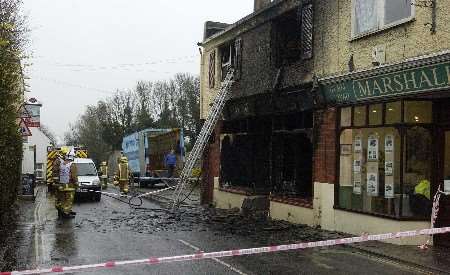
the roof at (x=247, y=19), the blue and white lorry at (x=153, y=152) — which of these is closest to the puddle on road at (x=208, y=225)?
the roof at (x=247, y=19)

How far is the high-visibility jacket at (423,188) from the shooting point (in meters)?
11.7

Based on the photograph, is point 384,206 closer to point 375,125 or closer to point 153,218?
point 375,125

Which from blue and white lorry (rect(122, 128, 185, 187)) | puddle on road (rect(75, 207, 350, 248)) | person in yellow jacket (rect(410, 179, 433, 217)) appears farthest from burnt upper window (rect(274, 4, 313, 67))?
blue and white lorry (rect(122, 128, 185, 187))

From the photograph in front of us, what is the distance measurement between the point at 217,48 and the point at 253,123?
3827 millimetres

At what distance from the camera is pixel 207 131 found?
20172 mm

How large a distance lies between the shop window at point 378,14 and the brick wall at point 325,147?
221 cm

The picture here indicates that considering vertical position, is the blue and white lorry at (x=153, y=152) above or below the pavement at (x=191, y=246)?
above

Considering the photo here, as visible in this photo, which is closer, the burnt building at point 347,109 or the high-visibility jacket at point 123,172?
the burnt building at point 347,109

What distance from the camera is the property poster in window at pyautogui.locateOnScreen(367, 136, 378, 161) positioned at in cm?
1274

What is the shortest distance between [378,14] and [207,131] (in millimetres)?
9219

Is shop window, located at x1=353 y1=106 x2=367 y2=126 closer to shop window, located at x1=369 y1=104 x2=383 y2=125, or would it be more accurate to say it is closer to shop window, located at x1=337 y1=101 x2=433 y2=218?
shop window, located at x1=337 y1=101 x2=433 y2=218

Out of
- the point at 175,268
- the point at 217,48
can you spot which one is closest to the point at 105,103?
the point at 217,48

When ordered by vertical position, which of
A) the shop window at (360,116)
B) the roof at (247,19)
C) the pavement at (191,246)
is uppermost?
the roof at (247,19)

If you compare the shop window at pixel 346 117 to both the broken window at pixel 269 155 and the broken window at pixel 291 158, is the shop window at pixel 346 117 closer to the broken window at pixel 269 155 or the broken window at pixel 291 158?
the broken window at pixel 269 155
